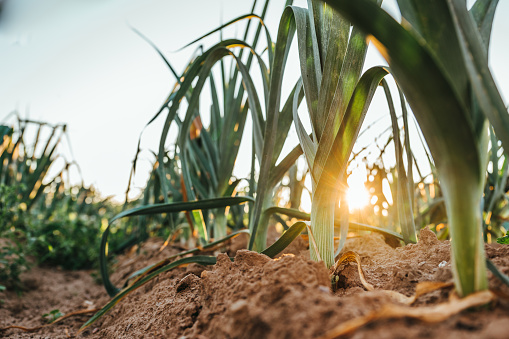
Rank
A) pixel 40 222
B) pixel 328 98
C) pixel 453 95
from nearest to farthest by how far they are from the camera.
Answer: pixel 453 95, pixel 328 98, pixel 40 222

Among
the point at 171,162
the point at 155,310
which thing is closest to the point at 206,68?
the point at 155,310

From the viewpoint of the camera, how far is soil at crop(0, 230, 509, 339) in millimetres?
344

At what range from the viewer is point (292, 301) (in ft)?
1.35

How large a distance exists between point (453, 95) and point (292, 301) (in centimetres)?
30

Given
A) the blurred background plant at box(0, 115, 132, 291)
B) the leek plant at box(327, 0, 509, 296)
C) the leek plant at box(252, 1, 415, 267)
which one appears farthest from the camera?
the blurred background plant at box(0, 115, 132, 291)

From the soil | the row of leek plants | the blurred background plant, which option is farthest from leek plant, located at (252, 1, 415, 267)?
the blurred background plant

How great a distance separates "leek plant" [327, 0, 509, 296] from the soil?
0.09m

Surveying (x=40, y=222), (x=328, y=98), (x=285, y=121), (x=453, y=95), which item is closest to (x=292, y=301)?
(x=453, y=95)

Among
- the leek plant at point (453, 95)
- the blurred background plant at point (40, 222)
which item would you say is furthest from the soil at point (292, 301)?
the blurred background plant at point (40, 222)

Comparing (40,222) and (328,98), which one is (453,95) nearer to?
(328,98)

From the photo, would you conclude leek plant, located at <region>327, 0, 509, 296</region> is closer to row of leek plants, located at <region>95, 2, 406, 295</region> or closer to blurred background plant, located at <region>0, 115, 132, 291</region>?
row of leek plants, located at <region>95, 2, 406, 295</region>

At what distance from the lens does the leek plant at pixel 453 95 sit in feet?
1.09

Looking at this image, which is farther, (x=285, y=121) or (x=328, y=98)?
(x=285, y=121)

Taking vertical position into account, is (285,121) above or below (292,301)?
above
